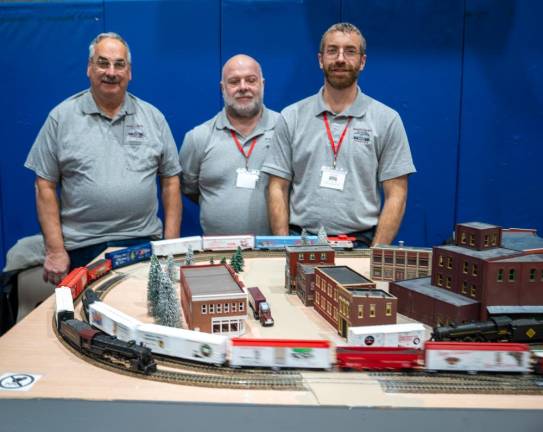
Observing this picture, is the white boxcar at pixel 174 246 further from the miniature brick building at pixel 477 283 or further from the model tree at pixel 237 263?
the miniature brick building at pixel 477 283

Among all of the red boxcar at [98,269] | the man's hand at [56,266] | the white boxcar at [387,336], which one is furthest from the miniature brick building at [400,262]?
the man's hand at [56,266]

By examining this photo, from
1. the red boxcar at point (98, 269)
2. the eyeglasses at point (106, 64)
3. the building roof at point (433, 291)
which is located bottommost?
the red boxcar at point (98, 269)

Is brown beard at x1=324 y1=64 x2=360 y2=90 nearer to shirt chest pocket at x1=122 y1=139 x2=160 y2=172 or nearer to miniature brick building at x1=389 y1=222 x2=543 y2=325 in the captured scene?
shirt chest pocket at x1=122 y1=139 x2=160 y2=172

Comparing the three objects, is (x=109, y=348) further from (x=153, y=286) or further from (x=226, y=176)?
(x=226, y=176)

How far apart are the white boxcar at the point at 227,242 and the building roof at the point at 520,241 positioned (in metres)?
2.28

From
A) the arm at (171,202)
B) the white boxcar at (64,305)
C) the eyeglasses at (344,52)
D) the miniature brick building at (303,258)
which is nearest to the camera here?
the white boxcar at (64,305)

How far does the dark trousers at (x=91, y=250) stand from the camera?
5.75 metres

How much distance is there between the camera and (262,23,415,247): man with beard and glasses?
18.8ft

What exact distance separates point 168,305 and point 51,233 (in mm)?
2778

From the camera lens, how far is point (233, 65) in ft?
20.7

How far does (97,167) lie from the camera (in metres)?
5.64

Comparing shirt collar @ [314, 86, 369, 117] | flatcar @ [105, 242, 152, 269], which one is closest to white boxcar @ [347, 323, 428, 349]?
flatcar @ [105, 242, 152, 269]

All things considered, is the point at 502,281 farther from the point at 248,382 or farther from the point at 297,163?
the point at 297,163

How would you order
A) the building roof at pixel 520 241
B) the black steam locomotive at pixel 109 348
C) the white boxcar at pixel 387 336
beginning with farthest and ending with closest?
the building roof at pixel 520 241, the white boxcar at pixel 387 336, the black steam locomotive at pixel 109 348
